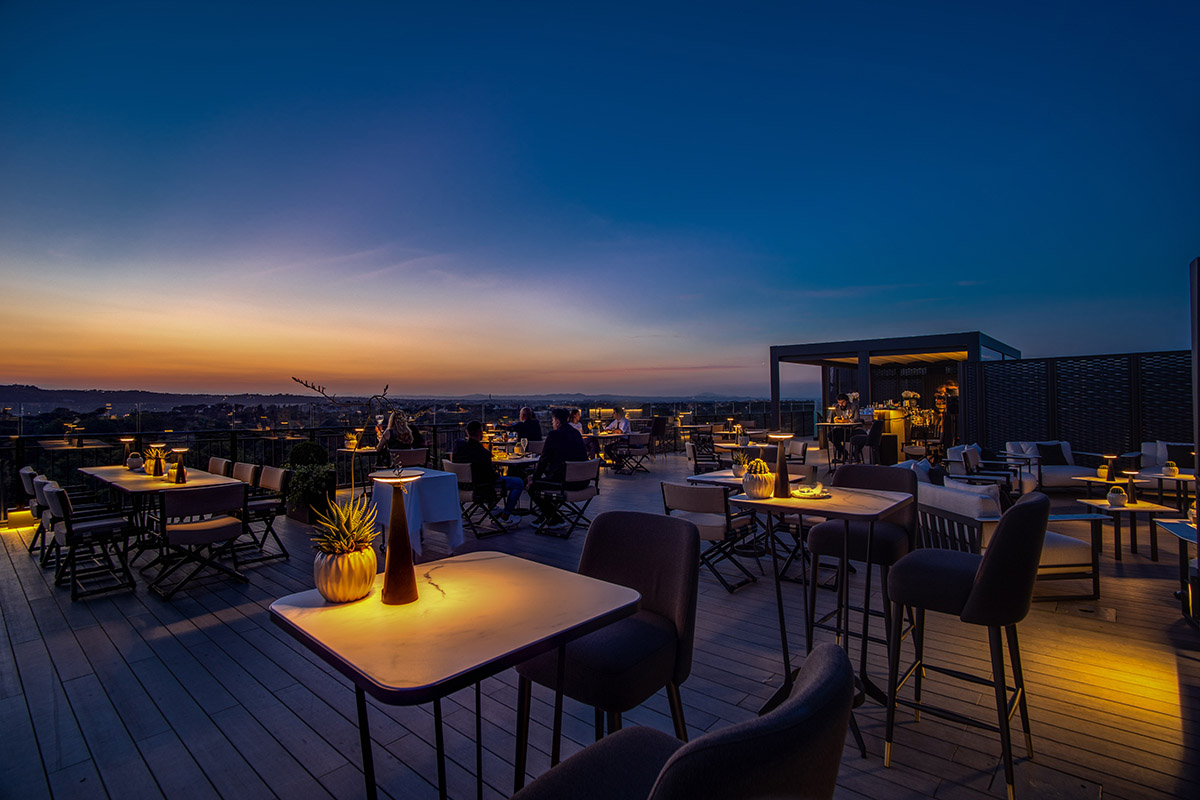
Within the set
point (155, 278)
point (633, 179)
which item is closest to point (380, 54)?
point (633, 179)

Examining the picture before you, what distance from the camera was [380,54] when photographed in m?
6.16

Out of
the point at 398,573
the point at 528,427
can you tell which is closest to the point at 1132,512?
the point at 398,573

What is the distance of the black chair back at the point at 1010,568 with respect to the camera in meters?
2.00

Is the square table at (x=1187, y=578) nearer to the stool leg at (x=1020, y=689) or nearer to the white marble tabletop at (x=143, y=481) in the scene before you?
the stool leg at (x=1020, y=689)

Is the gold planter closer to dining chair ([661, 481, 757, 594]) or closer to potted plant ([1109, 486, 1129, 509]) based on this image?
dining chair ([661, 481, 757, 594])

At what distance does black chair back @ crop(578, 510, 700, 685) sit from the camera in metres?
1.92

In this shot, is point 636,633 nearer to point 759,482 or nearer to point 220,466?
point 759,482

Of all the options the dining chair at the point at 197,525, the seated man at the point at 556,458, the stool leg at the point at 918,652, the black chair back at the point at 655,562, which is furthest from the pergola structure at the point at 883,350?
the dining chair at the point at 197,525

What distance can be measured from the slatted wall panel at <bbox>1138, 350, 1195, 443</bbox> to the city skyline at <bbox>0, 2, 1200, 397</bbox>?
4504mm

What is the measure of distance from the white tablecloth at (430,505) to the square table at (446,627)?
3.39m

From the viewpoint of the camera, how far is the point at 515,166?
8.53 m

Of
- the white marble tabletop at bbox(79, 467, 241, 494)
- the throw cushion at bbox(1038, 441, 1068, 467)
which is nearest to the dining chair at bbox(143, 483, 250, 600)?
the white marble tabletop at bbox(79, 467, 241, 494)

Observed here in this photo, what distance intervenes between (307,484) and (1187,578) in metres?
8.41

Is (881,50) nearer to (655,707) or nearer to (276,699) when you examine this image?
(655,707)
